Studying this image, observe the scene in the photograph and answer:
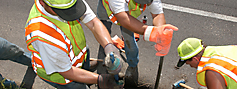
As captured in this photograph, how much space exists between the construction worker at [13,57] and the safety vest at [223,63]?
2644 millimetres

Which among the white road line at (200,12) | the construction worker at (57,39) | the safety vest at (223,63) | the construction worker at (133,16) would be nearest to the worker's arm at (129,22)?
the construction worker at (133,16)

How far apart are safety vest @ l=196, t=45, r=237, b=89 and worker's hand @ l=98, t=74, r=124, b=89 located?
104 centimetres

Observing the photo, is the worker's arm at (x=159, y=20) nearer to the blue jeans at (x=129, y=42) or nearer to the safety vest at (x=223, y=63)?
the blue jeans at (x=129, y=42)

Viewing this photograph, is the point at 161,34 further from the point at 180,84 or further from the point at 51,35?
the point at 51,35

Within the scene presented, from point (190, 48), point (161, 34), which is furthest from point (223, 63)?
point (161, 34)

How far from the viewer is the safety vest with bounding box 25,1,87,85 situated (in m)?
1.86

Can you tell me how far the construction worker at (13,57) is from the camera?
2.81 metres

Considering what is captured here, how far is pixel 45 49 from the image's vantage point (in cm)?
185

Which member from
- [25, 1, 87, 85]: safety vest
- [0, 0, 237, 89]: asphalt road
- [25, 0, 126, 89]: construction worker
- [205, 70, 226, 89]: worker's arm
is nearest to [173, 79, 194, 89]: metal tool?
[0, 0, 237, 89]: asphalt road

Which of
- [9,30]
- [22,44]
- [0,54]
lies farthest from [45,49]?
[9,30]

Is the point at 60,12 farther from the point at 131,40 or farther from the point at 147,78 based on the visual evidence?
the point at 147,78

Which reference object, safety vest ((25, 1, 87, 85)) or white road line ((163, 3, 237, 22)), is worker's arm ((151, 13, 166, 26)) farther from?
white road line ((163, 3, 237, 22))

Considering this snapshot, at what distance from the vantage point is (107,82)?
237 cm

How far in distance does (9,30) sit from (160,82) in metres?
3.60
